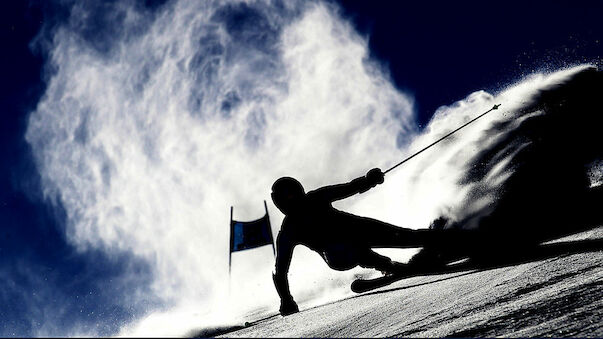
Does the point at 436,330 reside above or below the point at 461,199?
below

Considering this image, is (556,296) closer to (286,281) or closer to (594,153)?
(286,281)

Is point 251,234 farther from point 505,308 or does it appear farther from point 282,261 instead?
point 505,308

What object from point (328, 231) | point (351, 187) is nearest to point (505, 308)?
point (328, 231)

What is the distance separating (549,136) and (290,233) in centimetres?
556

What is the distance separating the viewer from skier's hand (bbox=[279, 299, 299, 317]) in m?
3.80

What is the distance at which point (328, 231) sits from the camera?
14.2 feet

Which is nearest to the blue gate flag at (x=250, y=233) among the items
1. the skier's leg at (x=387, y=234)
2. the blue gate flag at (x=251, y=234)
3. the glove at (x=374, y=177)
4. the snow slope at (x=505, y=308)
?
the blue gate flag at (x=251, y=234)

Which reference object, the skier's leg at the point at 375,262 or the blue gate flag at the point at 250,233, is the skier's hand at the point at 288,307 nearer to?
the skier's leg at the point at 375,262

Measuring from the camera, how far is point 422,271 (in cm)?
402

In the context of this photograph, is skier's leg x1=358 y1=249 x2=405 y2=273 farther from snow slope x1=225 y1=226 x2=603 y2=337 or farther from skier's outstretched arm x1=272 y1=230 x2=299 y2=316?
snow slope x1=225 y1=226 x2=603 y2=337

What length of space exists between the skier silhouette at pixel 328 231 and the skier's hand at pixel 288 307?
1.07 feet

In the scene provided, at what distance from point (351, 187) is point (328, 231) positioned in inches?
25.0

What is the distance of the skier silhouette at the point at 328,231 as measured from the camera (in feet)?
14.1

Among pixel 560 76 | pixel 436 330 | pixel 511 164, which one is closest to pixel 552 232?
pixel 511 164
